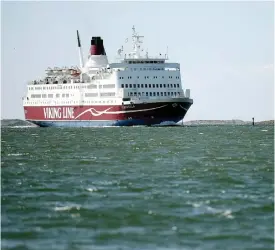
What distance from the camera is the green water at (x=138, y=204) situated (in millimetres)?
15203

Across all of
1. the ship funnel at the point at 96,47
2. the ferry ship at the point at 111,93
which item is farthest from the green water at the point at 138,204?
the ship funnel at the point at 96,47

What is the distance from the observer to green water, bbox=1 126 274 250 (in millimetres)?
15203

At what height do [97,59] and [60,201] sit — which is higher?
[97,59]

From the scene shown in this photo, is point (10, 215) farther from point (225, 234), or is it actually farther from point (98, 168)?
point (98, 168)

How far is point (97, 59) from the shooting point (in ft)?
308

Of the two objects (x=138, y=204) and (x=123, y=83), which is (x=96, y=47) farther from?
(x=138, y=204)

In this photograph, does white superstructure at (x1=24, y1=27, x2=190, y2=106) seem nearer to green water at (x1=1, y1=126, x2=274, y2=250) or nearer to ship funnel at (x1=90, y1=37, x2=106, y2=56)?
ship funnel at (x1=90, y1=37, x2=106, y2=56)

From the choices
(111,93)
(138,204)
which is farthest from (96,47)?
(138,204)

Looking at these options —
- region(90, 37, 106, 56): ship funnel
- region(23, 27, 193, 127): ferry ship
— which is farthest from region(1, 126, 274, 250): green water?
region(90, 37, 106, 56): ship funnel

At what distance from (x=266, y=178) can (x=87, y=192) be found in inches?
237

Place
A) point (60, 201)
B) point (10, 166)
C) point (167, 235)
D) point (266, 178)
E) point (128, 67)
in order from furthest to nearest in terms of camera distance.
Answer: point (128, 67) < point (10, 166) < point (266, 178) < point (60, 201) < point (167, 235)

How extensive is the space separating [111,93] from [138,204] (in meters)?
66.0

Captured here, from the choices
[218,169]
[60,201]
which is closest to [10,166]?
[218,169]

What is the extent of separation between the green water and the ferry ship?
48.7 meters
